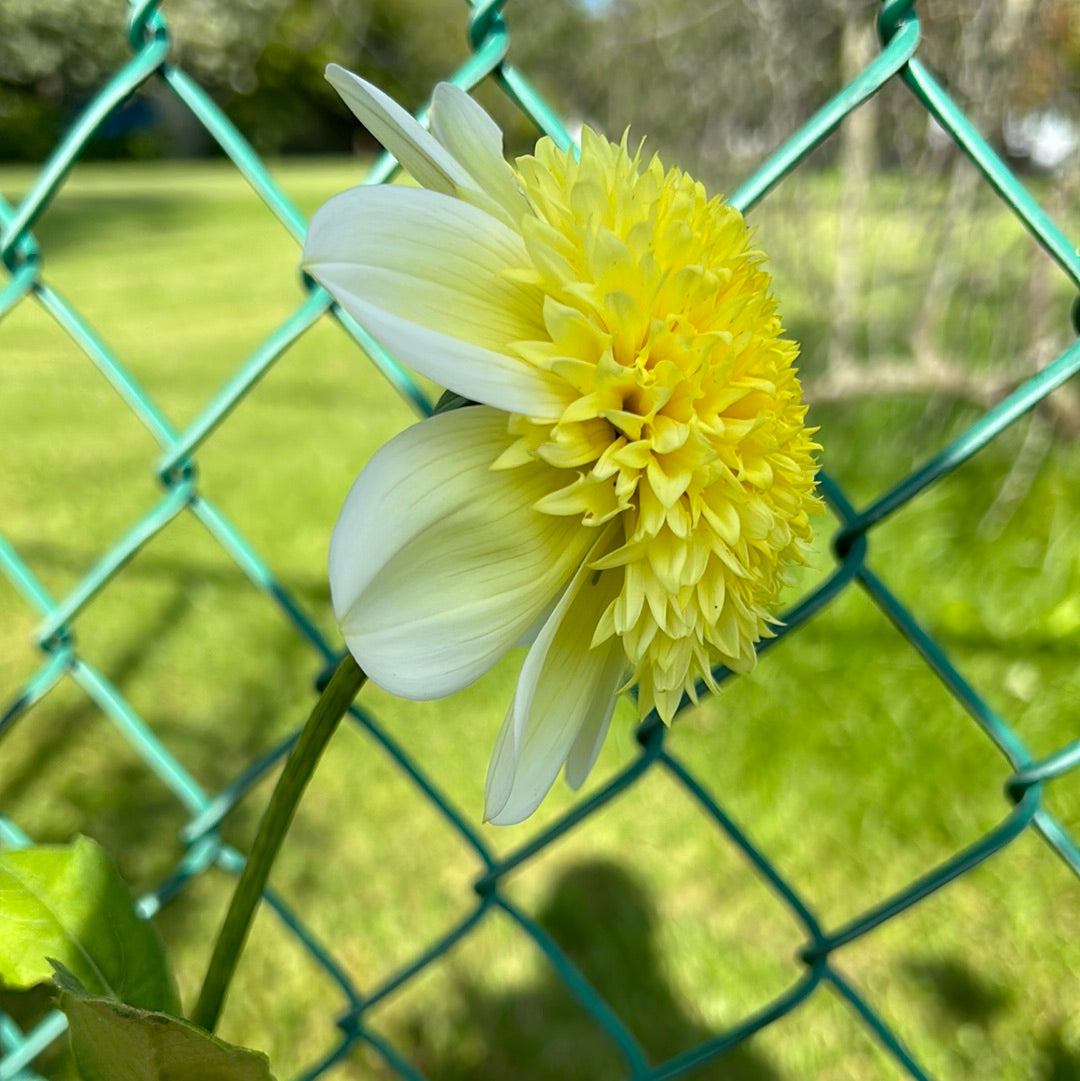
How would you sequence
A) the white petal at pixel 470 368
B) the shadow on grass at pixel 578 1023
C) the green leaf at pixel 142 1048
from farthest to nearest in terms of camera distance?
the shadow on grass at pixel 578 1023 < the green leaf at pixel 142 1048 < the white petal at pixel 470 368

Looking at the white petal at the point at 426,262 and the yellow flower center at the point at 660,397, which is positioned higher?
the white petal at the point at 426,262

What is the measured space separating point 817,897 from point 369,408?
3.04m

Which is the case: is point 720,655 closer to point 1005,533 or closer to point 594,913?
point 594,913

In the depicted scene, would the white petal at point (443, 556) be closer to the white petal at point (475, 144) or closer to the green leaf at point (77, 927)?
the white petal at point (475, 144)

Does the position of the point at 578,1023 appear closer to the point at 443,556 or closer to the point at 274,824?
the point at 274,824

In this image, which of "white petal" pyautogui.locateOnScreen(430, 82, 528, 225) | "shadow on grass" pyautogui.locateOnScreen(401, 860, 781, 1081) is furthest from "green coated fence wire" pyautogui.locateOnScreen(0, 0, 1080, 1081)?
"shadow on grass" pyautogui.locateOnScreen(401, 860, 781, 1081)

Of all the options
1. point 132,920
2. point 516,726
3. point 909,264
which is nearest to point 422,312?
point 516,726

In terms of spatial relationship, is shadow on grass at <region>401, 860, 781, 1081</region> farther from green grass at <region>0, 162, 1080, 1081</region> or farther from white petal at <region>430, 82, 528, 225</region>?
white petal at <region>430, 82, 528, 225</region>

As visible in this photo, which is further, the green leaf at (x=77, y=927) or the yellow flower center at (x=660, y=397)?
the green leaf at (x=77, y=927)

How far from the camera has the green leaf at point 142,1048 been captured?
0.48 meters

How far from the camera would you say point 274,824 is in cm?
55

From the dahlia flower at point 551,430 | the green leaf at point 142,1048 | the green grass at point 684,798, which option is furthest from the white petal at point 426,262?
the green grass at point 684,798

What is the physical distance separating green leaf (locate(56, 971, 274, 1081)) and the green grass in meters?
0.83

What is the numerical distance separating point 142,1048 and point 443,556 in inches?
12.9
